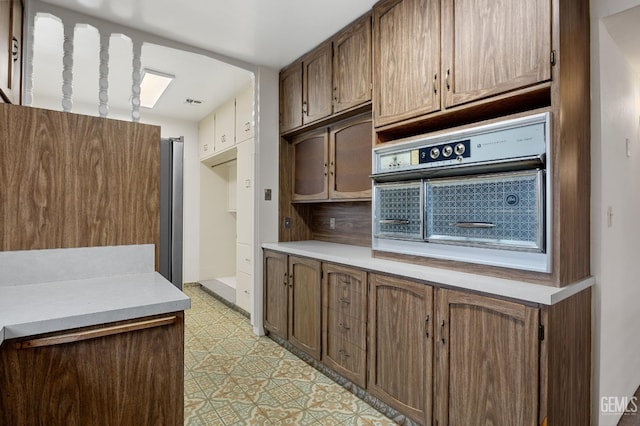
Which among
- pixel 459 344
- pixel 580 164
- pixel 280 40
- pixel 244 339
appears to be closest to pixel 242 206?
pixel 244 339

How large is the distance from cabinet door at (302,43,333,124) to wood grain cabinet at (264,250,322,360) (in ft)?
3.97

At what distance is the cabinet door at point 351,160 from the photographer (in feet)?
8.55

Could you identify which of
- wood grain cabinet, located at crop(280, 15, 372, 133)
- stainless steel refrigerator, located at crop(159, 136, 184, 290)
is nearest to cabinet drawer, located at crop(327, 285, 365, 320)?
stainless steel refrigerator, located at crop(159, 136, 184, 290)

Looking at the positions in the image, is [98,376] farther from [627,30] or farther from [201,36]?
[627,30]

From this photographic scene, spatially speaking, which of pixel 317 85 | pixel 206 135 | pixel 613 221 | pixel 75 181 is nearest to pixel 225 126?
pixel 206 135

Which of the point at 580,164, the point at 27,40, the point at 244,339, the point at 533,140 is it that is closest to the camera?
the point at 533,140

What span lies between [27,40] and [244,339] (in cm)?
272

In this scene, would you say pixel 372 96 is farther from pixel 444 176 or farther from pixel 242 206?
pixel 242 206

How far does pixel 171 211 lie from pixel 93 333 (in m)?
0.91

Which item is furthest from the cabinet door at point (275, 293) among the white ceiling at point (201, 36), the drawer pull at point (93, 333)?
the white ceiling at point (201, 36)

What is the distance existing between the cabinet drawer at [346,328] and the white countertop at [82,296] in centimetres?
115

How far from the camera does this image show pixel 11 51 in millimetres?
1931

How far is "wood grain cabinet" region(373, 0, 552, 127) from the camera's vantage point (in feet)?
4.91

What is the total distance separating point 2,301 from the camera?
1.35 meters
